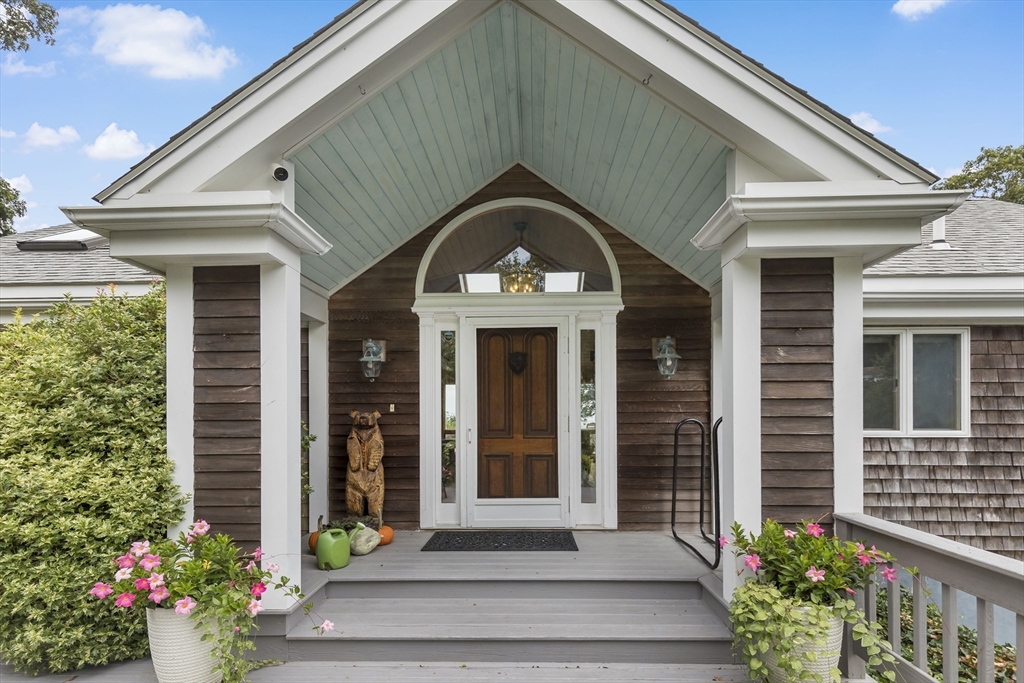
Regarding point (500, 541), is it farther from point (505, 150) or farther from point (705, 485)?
point (505, 150)

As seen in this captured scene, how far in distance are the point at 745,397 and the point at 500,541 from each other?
2404 millimetres

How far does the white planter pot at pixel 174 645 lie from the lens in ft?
8.36

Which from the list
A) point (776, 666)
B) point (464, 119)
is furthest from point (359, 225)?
point (776, 666)

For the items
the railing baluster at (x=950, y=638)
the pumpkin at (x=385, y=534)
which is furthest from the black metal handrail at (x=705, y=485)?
the pumpkin at (x=385, y=534)

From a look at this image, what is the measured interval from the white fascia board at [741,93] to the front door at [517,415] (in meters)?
2.56

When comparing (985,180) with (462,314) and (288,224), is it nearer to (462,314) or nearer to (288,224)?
(462,314)

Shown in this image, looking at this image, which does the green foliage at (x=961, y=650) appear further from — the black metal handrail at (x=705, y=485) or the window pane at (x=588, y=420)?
the window pane at (x=588, y=420)

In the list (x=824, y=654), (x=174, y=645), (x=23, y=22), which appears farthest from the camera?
(x=23, y=22)

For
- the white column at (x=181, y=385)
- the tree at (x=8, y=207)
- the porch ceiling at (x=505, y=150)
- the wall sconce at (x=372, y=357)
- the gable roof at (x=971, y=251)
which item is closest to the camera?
the white column at (x=181, y=385)

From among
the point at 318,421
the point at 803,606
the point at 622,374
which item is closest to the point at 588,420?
the point at 622,374

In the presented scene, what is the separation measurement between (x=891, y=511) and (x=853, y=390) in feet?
8.31

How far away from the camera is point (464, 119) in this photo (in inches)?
155

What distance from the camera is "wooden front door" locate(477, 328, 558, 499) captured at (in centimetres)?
498

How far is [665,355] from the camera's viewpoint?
15.5 ft
